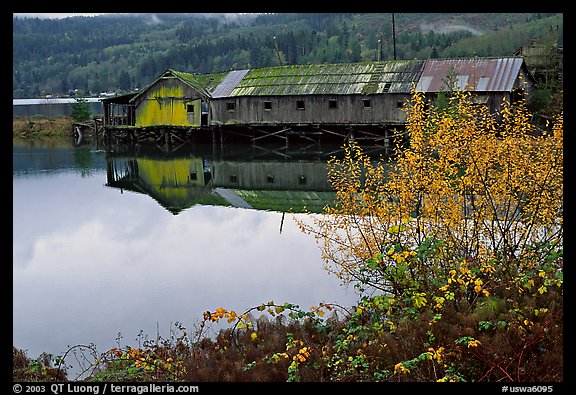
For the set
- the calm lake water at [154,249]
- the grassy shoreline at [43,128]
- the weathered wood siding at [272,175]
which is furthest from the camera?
the grassy shoreline at [43,128]

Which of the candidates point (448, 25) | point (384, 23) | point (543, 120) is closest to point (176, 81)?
point (543, 120)

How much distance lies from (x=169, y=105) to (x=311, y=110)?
32.0 feet

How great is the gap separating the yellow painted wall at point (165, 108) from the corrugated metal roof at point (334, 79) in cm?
359

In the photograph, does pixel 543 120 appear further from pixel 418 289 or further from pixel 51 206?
pixel 418 289

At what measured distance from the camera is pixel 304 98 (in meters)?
36.1

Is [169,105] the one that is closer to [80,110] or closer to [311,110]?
[311,110]

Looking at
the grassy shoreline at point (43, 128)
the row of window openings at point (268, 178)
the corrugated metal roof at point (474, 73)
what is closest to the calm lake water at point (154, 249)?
the row of window openings at point (268, 178)

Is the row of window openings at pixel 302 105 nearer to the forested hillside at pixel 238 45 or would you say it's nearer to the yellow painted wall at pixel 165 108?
the yellow painted wall at pixel 165 108

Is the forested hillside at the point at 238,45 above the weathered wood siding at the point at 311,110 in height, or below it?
above

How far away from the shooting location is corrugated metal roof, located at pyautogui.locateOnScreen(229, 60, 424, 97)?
1353 inches

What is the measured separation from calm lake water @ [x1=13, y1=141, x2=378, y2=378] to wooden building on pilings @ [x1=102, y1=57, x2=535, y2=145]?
6.74 m

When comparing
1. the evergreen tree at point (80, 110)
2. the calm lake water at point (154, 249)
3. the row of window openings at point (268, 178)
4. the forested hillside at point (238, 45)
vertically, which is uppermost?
the forested hillside at point (238, 45)

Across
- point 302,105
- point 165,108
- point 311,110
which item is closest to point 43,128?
point 165,108

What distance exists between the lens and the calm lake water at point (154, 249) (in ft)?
35.7
